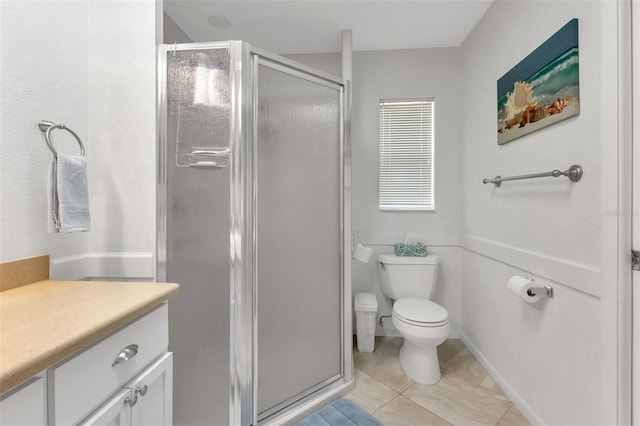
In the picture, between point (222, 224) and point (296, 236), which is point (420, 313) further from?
point (222, 224)

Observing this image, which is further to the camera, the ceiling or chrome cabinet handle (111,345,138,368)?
the ceiling

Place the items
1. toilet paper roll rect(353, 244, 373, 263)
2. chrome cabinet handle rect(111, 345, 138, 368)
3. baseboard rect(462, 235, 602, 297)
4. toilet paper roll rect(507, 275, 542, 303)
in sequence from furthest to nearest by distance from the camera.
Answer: toilet paper roll rect(353, 244, 373, 263) → toilet paper roll rect(507, 275, 542, 303) → baseboard rect(462, 235, 602, 297) → chrome cabinet handle rect(111, 345, 138, 368)

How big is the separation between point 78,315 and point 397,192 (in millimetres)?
2262

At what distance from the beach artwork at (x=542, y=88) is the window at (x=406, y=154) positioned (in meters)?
0.70

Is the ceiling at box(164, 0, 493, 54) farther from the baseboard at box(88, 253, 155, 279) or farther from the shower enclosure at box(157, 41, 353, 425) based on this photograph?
the baseboard at box(88, 253, 155, 279)

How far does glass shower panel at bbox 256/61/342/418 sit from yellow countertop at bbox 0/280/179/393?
60 centimetres

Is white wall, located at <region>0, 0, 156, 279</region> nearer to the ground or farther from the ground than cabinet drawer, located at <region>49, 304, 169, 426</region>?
farther from the ground

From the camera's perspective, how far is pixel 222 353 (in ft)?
4.44

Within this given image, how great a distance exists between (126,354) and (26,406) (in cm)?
24

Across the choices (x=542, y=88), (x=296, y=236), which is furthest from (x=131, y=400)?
(x=542, y=88)

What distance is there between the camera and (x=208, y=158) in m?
1.34

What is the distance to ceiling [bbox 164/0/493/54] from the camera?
188 cm

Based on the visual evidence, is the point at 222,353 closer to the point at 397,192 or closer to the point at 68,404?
the point at 68,404

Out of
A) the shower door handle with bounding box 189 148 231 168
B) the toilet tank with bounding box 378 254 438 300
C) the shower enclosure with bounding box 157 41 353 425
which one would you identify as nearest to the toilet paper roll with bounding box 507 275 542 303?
the toilet tank with bounding box 378 254 438 300
